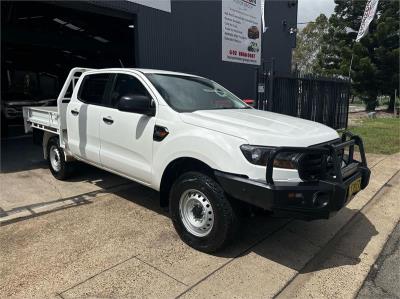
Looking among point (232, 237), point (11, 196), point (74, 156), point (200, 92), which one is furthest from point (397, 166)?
point (11, 196)

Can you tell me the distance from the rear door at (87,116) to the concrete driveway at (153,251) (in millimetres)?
742

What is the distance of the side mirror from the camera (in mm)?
4289

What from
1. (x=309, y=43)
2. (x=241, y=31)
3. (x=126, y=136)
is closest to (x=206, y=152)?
(x=126, y=136)

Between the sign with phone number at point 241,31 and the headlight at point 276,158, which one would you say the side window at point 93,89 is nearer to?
the headlight at point 276,158

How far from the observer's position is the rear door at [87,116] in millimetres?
5340

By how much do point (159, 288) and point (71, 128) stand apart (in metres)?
3.33

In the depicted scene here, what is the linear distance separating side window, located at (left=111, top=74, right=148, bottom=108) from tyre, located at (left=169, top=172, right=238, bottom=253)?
1444mm

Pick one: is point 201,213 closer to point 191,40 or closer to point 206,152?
point 206,152

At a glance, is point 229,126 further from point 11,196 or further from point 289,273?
point 11,196

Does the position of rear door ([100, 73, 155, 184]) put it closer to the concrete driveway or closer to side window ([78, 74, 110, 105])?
side window ([78, 74, 110, 105])

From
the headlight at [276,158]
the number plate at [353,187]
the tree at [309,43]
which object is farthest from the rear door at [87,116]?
the tree at [309,43]

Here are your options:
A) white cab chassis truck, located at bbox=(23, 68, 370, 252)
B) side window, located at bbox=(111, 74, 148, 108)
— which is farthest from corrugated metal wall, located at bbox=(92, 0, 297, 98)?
white cab chassis truck, located at bbox=(23, 68, 370, 252)

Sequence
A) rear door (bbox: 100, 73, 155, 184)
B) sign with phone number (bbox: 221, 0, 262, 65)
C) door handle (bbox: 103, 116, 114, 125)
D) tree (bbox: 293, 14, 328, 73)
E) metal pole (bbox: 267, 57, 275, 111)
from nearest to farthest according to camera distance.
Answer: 1. rear door (bbox: 100, 73, 155, 184)
2. door handle (bbox: 103, 116, 114, 125)
3. metal pole (bbox: 267, 57, 275, 111)
4. sign with phone number (bbox: 221, 0, 262, 65)
5. tree (bbox: 293, 14, 328, 73)

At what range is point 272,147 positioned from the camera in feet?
11.5
